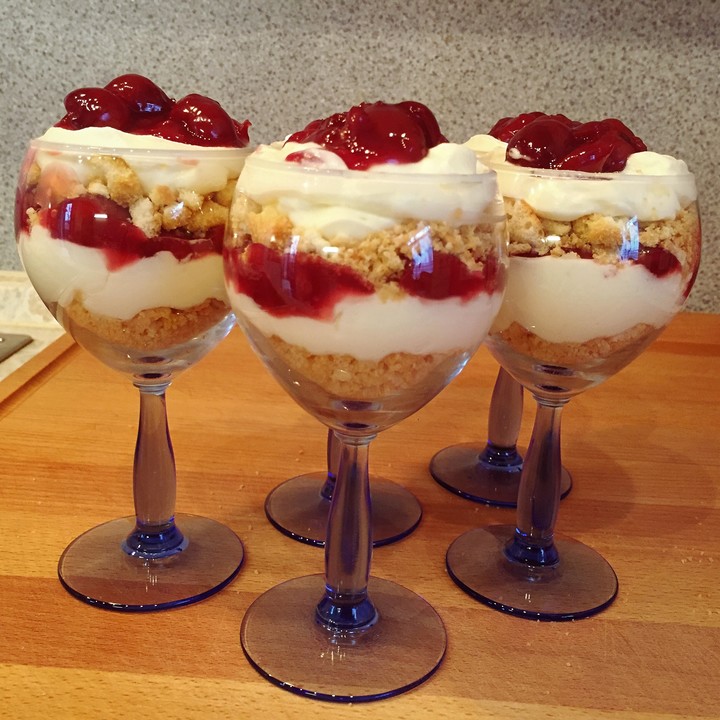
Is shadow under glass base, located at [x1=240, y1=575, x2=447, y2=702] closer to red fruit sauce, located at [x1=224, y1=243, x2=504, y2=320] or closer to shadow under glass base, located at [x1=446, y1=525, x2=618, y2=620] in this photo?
shadow under glass base, located at [x1=446, y1=525, x2=618, y2=620]

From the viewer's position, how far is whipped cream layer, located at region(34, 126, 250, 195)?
18.9 inches

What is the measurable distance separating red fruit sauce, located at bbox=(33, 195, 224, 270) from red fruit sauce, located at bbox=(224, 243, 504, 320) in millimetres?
79

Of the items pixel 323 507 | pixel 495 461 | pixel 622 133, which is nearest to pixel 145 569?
pixel 323 507

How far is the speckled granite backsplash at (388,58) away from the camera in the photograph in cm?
107

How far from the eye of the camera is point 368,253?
402mm

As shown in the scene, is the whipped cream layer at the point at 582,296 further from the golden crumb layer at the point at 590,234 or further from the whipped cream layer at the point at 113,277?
the whipped cream layer at the point at 113,277

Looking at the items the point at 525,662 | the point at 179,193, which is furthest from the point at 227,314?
the point at 525,662

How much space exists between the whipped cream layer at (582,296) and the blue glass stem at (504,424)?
27 cm

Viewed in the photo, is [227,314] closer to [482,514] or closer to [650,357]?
[482,514]

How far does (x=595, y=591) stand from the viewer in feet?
1.89

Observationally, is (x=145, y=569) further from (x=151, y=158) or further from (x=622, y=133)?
(x=622, y=133)

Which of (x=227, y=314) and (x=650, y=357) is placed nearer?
(x=227, y=314)

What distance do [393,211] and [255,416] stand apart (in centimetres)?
48

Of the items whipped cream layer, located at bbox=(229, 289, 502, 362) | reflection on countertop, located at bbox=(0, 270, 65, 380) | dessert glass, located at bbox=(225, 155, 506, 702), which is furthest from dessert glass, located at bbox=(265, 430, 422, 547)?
reflection on countertop, located at bbox=(0, 270, 65, 380)
